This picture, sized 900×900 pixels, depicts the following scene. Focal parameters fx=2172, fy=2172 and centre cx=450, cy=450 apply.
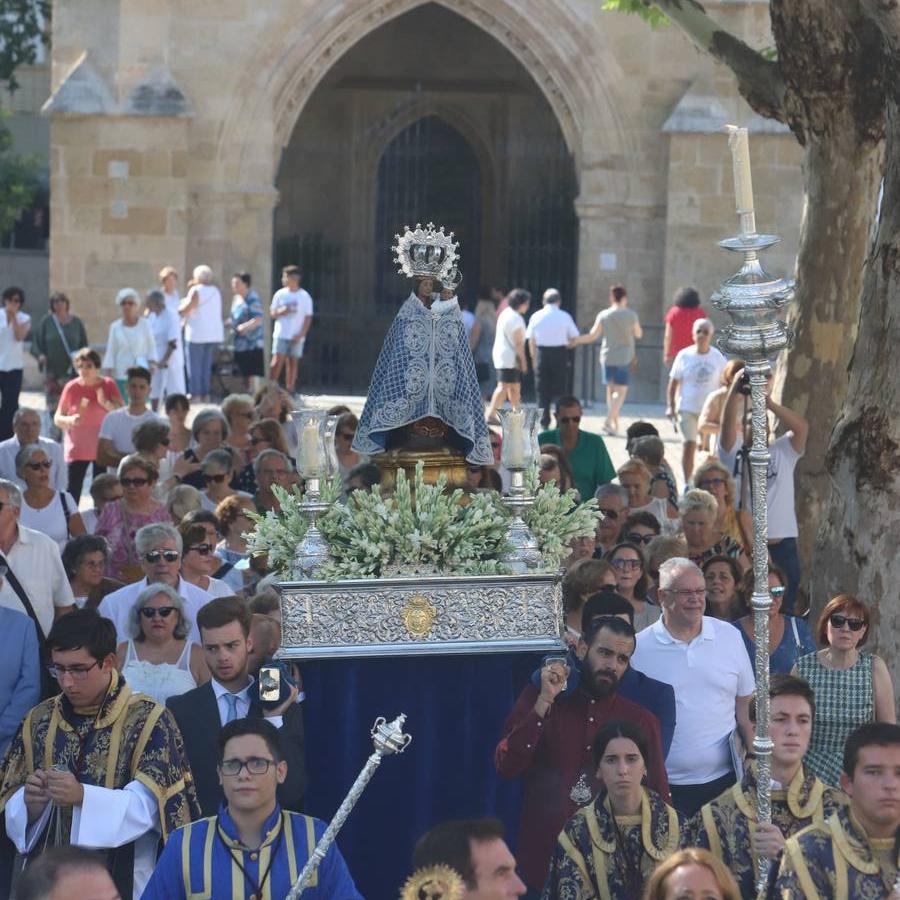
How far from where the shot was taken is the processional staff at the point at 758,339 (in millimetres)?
6070

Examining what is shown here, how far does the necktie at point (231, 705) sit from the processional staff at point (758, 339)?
79.9 inches

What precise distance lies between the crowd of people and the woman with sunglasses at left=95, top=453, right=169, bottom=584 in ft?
0.05

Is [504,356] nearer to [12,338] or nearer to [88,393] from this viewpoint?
[12,338]

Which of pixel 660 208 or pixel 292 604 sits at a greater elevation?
pixel 660 208

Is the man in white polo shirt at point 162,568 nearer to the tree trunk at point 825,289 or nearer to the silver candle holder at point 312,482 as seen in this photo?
the silver candle holder at point 312,482

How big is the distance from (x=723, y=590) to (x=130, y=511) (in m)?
3.19

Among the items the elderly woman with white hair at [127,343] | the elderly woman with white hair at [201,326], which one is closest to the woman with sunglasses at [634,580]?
the elderly woman with white hair at [127,343]

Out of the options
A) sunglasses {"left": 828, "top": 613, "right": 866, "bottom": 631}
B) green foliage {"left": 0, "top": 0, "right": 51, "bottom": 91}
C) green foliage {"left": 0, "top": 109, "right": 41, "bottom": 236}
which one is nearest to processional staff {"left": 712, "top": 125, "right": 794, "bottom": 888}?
sunglasses {"left": 828, "top": 613, "right": 866, "bottom": 631}

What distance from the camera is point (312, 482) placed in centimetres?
823

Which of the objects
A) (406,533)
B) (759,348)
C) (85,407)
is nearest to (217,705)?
(406,533)

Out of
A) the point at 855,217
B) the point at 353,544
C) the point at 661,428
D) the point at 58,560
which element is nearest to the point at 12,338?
the point at 661,428

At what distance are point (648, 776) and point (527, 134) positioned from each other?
23799 mm

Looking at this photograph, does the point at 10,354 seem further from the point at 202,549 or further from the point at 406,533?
the point at 406,533

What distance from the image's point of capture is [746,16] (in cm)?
2473
